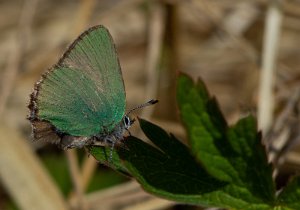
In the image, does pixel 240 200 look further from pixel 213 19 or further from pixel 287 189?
pixel 213 19

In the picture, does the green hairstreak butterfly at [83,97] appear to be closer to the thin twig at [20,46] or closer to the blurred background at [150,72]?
the blurred background at [150,72]

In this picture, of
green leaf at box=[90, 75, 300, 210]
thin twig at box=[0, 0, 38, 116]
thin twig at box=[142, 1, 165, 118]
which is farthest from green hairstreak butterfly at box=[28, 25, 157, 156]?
thin twig at box=[0, 0, 38, 116]

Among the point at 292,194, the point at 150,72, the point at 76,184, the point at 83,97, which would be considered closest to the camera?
the point at 292,194

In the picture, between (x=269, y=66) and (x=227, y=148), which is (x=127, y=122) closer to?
(x=227, y=148)

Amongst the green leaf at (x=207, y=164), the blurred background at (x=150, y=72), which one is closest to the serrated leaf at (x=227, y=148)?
the green leaf at (x=207, y=164)

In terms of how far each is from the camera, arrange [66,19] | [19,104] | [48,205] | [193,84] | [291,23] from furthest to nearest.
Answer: [66,19] < [19,104] < [291,23] < [48,205] < [193,84]

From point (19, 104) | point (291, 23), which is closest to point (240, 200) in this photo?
point (291, 23)

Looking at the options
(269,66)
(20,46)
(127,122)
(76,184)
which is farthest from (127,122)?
(20,46)
